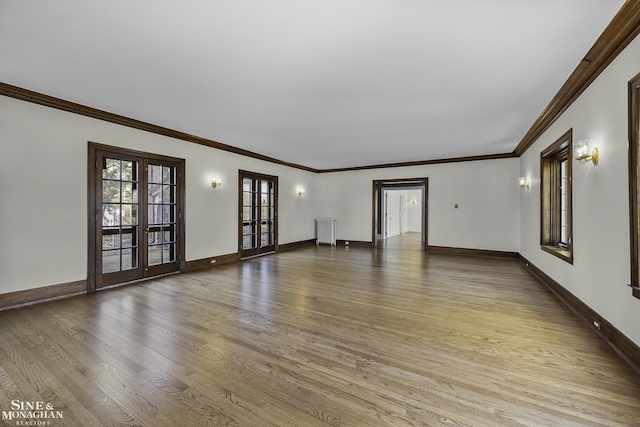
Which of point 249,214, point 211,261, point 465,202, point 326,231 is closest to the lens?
point 211,261

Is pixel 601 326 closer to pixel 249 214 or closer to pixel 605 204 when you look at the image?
pixel 605 204

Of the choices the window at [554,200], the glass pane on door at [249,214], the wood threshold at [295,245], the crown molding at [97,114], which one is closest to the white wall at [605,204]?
the window at [554,200]

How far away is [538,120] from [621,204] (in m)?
2.62

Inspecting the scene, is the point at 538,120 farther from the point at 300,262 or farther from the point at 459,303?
the point at 300,262

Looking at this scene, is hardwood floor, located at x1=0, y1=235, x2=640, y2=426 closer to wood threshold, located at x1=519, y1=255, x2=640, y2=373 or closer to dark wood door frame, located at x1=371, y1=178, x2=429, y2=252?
Result: wood threshold, located at x1=519, y1=255, x2=640, y2=373

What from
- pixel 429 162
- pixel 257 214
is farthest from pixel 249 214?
pixel 429 162

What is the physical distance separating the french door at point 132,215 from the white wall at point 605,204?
5.96 meters

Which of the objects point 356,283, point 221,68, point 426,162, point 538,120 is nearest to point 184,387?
point 221,68

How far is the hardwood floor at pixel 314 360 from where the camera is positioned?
1688 mm

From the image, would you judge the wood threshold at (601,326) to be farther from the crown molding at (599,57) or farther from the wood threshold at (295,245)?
the wood threshold at (295,245)

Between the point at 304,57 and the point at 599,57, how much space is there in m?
2.67

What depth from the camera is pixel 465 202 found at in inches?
296

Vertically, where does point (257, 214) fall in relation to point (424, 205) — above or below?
below

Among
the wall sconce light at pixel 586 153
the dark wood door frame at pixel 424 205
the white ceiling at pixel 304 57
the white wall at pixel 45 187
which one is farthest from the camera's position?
the dark wood door frame at pixel 424 205
